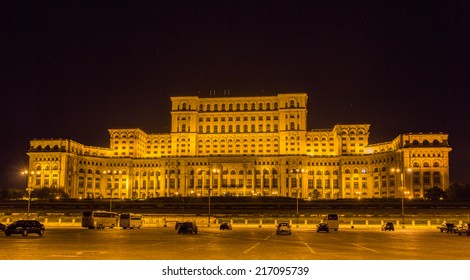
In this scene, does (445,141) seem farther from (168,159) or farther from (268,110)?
(168,159)

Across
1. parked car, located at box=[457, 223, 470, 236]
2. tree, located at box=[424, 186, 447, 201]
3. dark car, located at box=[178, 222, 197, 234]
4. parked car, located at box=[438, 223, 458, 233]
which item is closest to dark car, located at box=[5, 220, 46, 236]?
dark car, located at box=[178, 222, 197, 234]

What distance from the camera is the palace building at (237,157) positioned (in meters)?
155

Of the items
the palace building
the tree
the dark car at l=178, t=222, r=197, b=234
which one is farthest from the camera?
the palace building

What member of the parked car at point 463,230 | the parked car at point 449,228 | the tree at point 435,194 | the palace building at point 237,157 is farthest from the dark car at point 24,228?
the palace building at point 237,157

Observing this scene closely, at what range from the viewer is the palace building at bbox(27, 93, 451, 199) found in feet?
508

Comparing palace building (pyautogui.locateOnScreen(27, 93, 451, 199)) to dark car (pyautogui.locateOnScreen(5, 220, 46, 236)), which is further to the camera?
palace building (pyautogui.locateOnScreen(27, 93, 451, 199))

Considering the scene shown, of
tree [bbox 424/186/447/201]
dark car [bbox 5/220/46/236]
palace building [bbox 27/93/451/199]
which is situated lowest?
dark car [bbox 5/220/46/236]

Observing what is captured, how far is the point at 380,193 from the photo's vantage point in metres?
152

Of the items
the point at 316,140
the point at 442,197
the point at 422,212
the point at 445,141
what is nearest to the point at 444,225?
the point at 422,212

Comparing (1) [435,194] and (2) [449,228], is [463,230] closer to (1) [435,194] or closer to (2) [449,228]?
(2) [449,228]

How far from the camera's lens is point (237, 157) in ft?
521

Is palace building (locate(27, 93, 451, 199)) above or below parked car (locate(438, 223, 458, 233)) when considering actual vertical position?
above

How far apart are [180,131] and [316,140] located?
42941 mm

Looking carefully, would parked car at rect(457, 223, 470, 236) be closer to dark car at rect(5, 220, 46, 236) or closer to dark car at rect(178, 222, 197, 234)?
dark car at rect(178, 222, 197, 234)
